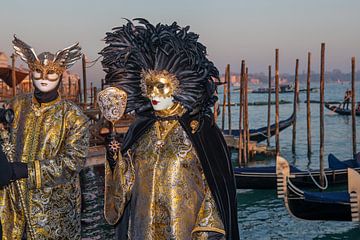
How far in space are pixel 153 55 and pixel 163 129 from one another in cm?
32

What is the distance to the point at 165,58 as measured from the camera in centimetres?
219

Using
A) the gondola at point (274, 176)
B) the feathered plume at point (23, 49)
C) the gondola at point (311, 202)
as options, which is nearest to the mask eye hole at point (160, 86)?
the feathered plume at point (23, 49)

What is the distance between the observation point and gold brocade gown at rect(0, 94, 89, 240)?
7.82ft

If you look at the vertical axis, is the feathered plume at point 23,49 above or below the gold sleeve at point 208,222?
above

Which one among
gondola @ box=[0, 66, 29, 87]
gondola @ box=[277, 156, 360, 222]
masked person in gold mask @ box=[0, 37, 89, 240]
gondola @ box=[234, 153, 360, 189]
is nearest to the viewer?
masked person in gold mask @ box=[0, 37, 89, 240]

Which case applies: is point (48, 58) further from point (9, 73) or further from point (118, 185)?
point (9, 73)

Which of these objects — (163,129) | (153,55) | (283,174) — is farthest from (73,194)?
(283,174)

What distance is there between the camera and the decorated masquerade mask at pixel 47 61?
8.04 ft

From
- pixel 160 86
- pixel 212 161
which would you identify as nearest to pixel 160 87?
pixel 160 86

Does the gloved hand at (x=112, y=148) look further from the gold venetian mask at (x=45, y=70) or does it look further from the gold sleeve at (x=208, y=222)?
the gold venetian mask at (x=45, y=70)

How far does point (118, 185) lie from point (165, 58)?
0.56 metres

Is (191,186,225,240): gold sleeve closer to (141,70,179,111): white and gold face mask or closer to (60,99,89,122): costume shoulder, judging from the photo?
(141,70,179,111): white and gold face mask

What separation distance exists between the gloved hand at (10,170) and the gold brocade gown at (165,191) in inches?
14.7

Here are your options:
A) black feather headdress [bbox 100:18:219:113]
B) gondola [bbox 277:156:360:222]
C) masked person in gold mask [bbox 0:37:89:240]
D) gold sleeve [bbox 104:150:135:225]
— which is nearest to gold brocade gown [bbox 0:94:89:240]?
masked person in gold mask [bbox 0:37:89:240]
